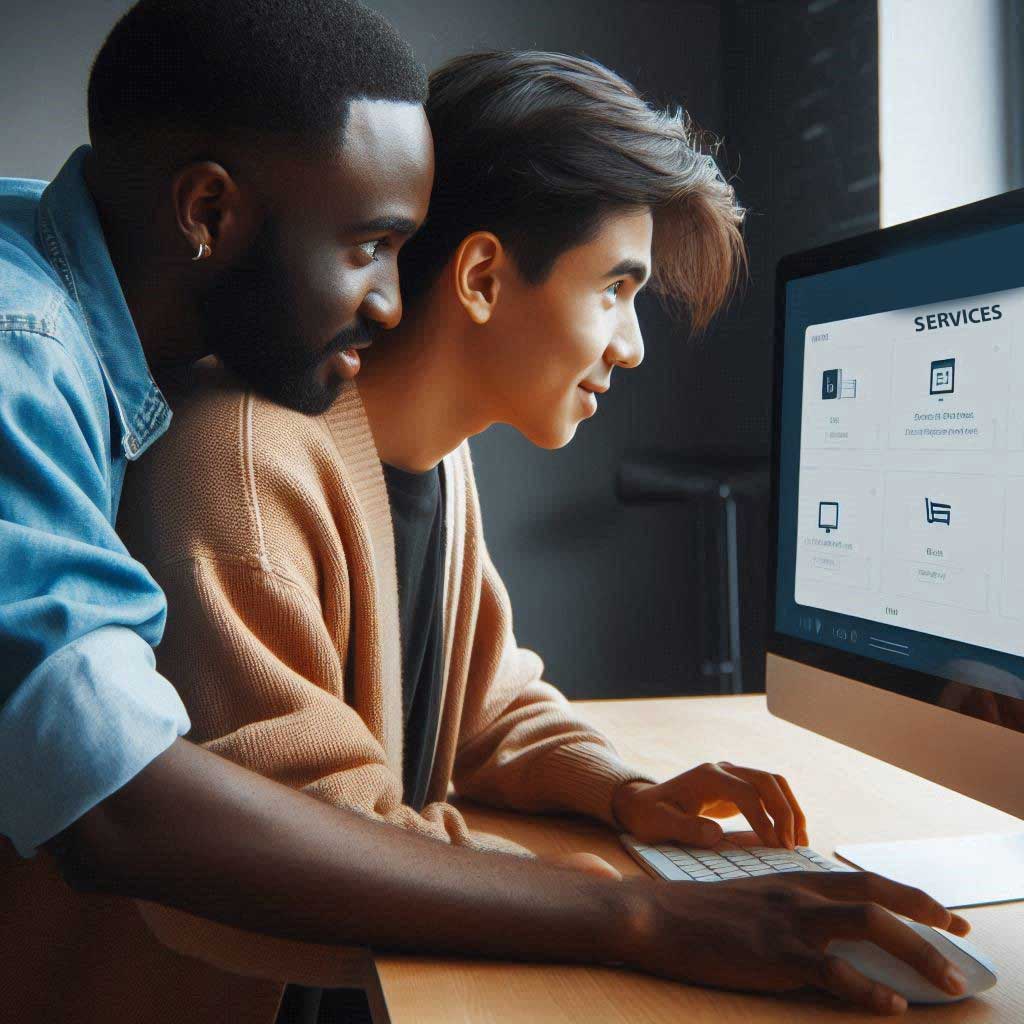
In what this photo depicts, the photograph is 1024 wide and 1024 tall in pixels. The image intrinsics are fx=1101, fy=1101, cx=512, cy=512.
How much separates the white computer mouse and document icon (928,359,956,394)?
34cm

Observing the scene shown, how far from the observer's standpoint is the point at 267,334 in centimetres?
79

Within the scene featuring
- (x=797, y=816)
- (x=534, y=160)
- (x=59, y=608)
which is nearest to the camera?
(x=59, y=608)

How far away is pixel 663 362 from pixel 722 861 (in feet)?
6.63

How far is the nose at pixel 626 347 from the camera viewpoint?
105 centimetres

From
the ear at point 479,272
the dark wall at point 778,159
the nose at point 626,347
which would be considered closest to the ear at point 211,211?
the ear at point 479,272

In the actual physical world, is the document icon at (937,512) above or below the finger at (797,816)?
above

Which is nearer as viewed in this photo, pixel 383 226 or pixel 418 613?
pixel 383 226

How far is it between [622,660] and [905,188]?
4.10ft

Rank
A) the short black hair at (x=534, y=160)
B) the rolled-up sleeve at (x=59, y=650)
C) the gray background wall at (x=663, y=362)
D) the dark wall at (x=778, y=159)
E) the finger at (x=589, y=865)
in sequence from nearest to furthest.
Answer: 1. the rolled-up sleeve at (x=59, y=650)
2. the finger at (x=589, y=865)
3. the short black hair at (x=534, y=160)
4. the dark wall at (x=778, y=159)
5. the gray background wall at (x=663, y=362)

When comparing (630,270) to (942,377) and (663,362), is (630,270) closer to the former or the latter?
(942,377)

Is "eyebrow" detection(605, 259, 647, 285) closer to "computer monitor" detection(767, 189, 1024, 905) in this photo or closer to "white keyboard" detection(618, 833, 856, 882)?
"computer monitor" detection(767, 189, 1024, 905)

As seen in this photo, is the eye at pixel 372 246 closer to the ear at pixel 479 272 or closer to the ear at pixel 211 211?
the ear at pixel 211 211

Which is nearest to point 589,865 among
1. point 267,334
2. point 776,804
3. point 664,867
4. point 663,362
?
point 664,867

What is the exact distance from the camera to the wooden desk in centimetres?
55
